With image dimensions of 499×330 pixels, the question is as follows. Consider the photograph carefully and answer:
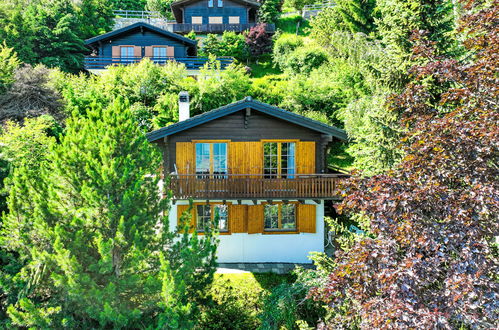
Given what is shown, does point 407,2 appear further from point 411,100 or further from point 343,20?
point 343,20

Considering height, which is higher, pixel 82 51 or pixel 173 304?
pixel 82 51

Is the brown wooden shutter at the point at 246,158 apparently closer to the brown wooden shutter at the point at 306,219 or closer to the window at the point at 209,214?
the window at the point at 209,214

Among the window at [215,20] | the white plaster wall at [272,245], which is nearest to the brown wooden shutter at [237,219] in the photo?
the white plaster wall at [272,245]

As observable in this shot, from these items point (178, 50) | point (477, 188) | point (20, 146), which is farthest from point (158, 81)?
point (477, 188)

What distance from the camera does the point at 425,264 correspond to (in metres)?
6.30

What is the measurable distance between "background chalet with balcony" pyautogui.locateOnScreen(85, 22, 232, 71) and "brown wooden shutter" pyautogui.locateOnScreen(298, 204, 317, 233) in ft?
76.6

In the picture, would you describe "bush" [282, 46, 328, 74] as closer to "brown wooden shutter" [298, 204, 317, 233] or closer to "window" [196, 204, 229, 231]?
"brown wooden shutter" [298, 204, 317, 233]

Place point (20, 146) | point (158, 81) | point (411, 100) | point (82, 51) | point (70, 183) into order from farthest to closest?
point (82, 51) < point (158, 81) < point (20, 146) < point (70, 183) < point (411, 100)

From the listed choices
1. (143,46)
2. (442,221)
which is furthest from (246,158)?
(143,46)

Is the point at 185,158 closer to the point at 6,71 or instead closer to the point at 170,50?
the point at 6,71

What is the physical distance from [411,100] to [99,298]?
27.7 ft

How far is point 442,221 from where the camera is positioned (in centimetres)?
647

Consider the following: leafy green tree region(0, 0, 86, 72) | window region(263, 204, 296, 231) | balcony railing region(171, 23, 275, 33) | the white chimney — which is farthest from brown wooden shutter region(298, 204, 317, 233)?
balcony railing region(171, 23, 275, 33)

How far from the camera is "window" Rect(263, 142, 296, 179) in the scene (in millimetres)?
17469
